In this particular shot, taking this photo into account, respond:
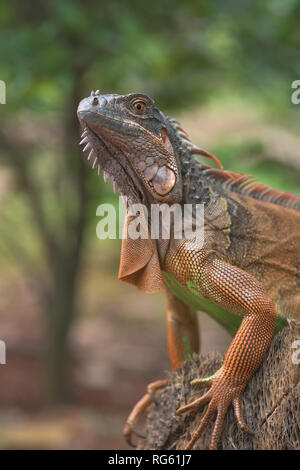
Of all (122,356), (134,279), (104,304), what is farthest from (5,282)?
(134,279)

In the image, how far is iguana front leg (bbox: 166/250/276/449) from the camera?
2418mm

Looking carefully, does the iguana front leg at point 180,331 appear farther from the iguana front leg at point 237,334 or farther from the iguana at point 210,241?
the iguana front leg at point 237,334

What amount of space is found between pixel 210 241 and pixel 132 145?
24.5 inches

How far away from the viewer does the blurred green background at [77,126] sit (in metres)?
5.78

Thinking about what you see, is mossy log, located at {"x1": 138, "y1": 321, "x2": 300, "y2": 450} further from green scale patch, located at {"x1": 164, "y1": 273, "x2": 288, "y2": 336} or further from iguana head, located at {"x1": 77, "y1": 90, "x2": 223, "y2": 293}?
iguana head, located at {"x1": 77, "y1": 90, "x2": 223, "y2": 293}

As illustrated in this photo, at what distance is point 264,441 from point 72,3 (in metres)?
4.93

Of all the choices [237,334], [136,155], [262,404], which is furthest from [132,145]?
[262,404]

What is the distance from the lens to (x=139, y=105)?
2.68 metres

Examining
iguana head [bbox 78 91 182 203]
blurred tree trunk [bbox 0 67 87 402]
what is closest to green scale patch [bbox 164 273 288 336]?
iguana head [bbox 78 91 182 203]

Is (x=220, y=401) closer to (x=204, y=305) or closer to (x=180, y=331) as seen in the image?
(x=204, y=305)

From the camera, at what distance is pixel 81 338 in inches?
471

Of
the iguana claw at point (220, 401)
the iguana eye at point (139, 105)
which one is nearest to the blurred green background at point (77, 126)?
the iguana claw at point (220, 401)

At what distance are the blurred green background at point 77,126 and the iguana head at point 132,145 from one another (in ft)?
4.98
